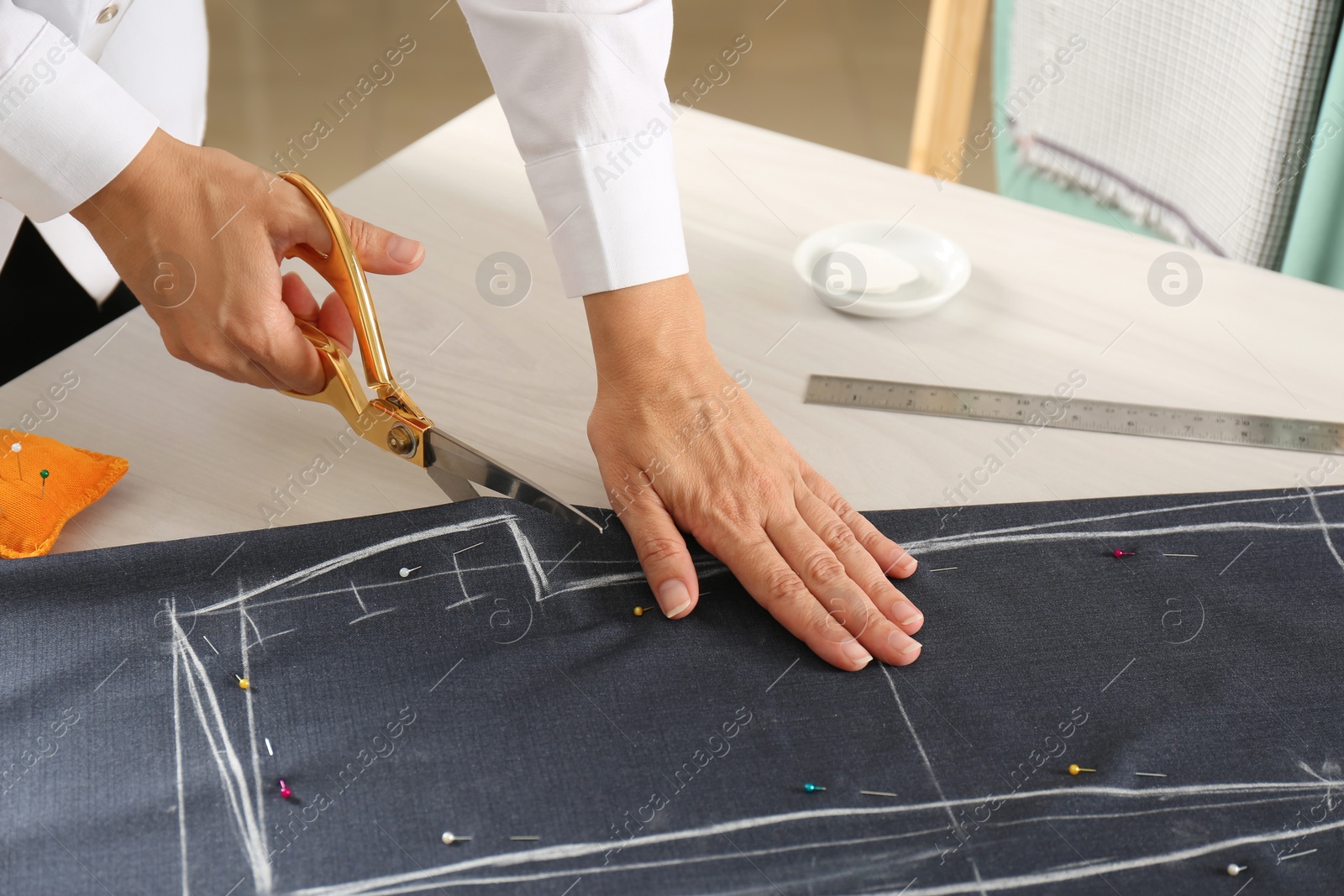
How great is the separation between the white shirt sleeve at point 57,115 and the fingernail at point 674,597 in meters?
Answer: 0.69

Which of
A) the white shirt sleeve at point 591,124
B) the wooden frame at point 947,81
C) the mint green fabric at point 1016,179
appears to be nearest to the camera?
the white shirt sleeve at point 591,124

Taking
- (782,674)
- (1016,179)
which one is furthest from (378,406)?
(1016,179)

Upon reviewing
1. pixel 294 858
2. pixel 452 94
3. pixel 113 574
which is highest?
pixel 113 574

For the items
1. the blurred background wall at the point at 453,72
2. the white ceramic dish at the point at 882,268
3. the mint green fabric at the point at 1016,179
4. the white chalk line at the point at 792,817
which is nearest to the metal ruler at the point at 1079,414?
the white ceramic dish at the point at 882,268

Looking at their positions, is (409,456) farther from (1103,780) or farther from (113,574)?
(1103,780)

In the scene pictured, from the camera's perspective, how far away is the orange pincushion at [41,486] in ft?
3.47

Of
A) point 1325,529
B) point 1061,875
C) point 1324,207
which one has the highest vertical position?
point 1061,875

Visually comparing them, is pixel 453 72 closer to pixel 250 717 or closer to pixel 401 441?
pixel 401 441

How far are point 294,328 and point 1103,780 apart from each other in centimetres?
88

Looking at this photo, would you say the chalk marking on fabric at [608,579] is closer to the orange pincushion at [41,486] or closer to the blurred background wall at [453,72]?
the orange pincushion at [41,486]

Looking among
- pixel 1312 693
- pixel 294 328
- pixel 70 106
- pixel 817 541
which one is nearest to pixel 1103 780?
pixel 1312 693

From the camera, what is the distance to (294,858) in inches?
31.7

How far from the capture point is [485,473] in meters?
1.05

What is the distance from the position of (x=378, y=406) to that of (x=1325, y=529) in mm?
1009
